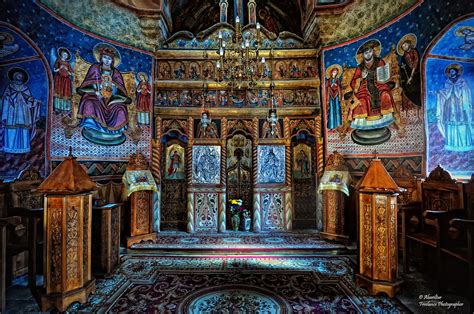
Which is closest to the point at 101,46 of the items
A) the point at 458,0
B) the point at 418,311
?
the point at 458,0

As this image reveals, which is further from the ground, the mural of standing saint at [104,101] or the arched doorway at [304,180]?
the mural of standing saint at [104,101]

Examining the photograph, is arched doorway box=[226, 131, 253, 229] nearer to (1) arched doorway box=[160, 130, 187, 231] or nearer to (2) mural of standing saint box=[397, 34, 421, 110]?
(1) arched doorway box=[160, 130, 187, 231]

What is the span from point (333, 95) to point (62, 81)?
7123mm

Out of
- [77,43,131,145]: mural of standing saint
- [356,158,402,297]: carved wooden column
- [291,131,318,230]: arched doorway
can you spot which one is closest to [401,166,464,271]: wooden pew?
[356,158,402,297]: carved wooden column

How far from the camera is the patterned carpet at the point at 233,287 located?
11.6 feet

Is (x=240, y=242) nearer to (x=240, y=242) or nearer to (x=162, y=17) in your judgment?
(x=240, y=242)

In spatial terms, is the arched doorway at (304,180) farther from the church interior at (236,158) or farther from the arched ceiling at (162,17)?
the arched ceiling at (162,17)

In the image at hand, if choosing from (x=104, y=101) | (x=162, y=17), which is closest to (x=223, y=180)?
(x=104, y=101)

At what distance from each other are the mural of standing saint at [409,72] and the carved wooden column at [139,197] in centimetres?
656

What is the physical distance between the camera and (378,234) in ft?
12.8

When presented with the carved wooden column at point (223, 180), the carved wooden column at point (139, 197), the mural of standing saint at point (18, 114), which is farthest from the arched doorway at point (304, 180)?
the mural of standing saint at point (18, 114)

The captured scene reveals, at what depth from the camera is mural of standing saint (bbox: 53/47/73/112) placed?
18.8ft

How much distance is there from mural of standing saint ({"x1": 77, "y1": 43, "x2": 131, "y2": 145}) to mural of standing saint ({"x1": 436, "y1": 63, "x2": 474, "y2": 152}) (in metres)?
7.62

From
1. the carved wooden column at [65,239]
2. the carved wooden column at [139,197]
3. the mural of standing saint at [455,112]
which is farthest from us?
the carved wooden column at [139,197]
